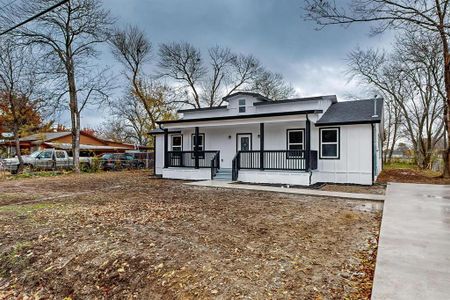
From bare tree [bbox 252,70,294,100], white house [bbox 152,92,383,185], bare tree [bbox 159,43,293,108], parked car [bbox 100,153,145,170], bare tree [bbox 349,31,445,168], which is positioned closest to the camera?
white house [bbox 152,92,383,185]

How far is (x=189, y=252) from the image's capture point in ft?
14.0

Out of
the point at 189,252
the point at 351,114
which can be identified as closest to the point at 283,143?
the point at 351,114

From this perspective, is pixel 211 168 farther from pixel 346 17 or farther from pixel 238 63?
pixel 238 63

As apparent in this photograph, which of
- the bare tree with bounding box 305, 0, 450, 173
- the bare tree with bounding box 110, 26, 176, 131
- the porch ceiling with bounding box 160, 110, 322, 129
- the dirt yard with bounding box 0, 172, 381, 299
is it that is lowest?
the dirt yard with bounding box 0, 172, 381, 299

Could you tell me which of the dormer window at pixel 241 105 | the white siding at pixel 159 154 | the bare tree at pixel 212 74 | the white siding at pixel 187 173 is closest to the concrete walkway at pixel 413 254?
the white siding at pixel 187 173

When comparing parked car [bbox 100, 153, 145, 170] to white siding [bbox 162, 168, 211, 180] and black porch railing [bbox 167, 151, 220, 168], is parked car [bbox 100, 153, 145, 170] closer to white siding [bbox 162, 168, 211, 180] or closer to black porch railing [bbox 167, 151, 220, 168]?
black porch railing [bbox 167, 151, 220, 168]

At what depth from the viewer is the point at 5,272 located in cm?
433

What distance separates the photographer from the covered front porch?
12.4 metres

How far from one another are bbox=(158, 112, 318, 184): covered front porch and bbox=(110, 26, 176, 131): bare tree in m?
8.74

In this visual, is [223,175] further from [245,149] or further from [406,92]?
[406,92]

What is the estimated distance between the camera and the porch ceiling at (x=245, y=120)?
11945mm

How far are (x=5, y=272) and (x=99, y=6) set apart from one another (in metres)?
18.7

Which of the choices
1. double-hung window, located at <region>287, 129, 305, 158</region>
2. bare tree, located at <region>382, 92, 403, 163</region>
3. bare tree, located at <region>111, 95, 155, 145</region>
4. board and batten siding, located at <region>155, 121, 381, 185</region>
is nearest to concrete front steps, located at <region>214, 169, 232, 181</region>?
board and batten siding, located at <region>155, 121, 381, 185</region>

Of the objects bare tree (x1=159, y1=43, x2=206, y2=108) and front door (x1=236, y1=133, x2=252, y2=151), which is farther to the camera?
bare tree (x1=159, y1=43, x2=206, y2=108)
